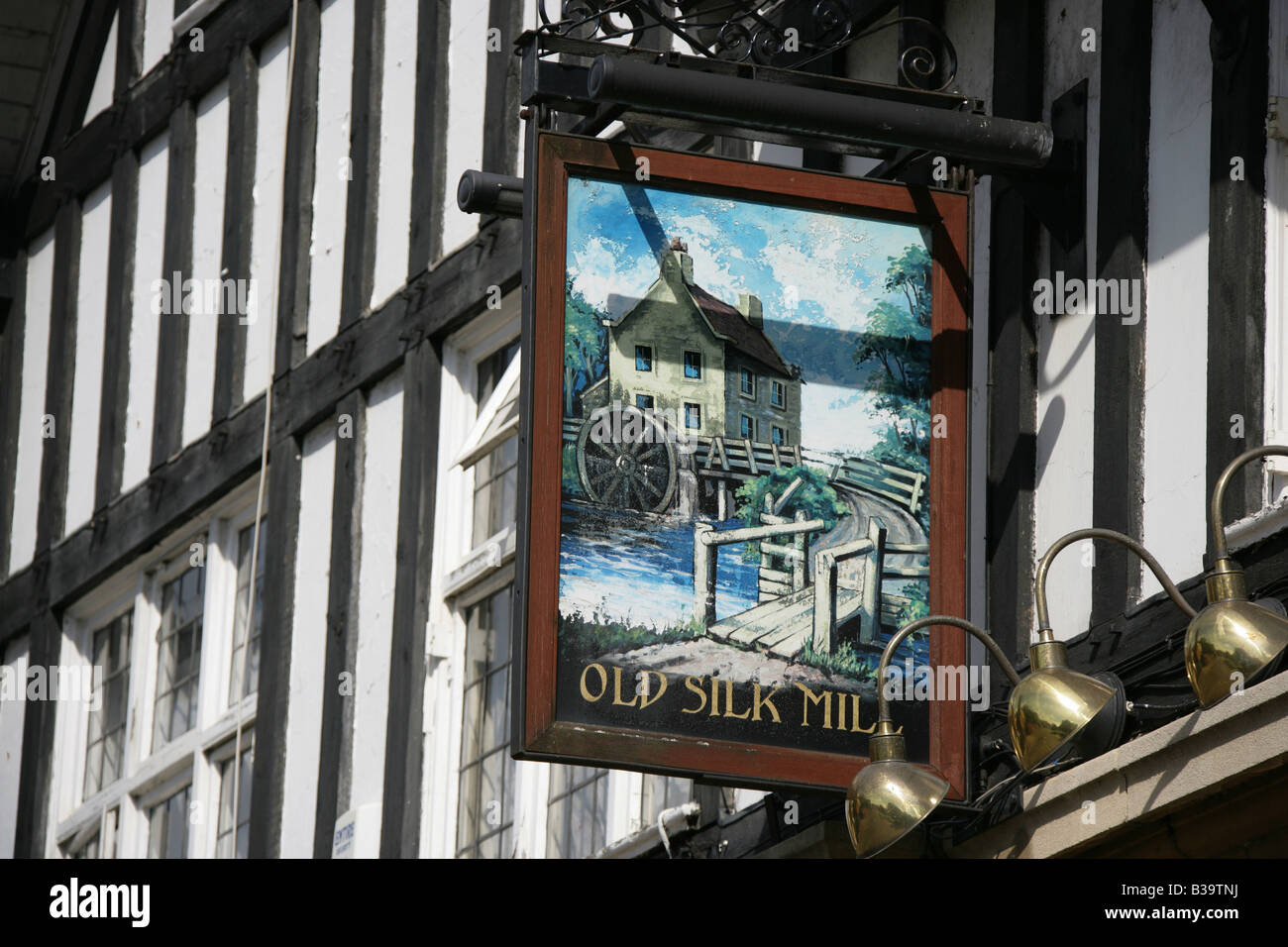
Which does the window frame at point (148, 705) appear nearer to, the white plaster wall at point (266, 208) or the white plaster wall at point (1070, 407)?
the white plaster wall at point (266, 208)

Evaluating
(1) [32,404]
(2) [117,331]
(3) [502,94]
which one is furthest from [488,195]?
(1) [32,404]

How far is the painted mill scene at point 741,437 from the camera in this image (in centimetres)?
811

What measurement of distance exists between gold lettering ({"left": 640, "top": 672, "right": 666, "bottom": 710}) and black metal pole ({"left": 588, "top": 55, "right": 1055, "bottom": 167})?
1830mm

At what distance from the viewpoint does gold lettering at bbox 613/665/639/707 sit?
7.94 metres

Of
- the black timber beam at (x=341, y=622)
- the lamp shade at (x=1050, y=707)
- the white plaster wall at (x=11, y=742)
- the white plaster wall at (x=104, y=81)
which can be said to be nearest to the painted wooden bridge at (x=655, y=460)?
the lamp shade at (x=1050, y=707)

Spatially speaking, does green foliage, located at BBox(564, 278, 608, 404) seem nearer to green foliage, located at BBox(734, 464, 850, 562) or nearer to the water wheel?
the water wheel

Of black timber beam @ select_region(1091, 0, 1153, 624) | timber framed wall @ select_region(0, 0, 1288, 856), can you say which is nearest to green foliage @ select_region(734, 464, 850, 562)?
timber framed wall @ select_region(0, 0, 1288, 856)

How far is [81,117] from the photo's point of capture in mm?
18406

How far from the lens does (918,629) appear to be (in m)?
7.98

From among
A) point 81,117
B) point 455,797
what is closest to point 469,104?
point 455,797

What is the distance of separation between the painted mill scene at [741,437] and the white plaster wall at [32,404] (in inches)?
398

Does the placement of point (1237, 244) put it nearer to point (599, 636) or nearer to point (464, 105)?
point (599, 636)

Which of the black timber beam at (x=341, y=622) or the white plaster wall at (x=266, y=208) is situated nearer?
the black timber beam at (x=341, y=622)
